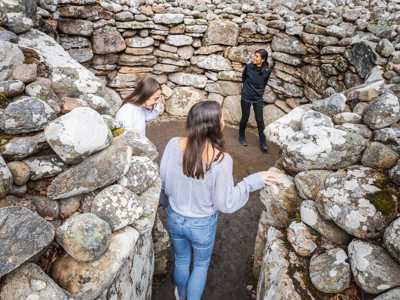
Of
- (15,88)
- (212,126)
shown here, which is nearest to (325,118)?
(212,126)

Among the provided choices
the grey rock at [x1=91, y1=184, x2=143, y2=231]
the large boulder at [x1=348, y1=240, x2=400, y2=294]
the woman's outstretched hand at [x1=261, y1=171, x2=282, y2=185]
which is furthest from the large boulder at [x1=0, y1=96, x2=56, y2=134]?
the large boulder at [x1=348, y1=240, x2=400, y2=294]

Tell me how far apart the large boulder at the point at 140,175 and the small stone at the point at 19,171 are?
561 millimetres

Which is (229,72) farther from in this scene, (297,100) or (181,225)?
(181,225)

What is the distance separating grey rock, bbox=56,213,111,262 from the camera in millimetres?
1734

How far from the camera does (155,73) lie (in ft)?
22.9

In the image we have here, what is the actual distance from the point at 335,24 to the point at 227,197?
4.63 metres

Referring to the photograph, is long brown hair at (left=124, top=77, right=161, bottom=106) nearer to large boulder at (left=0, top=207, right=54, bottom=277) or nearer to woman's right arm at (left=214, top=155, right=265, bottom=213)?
woman's right arm at (left=214, top=155, right=265, bottom=213)

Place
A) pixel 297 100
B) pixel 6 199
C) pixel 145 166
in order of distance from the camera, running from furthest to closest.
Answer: pixel 297 100 → pixel 145 166 → pixel 6 199

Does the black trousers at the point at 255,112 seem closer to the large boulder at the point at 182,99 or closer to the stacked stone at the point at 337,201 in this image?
the large boulder at the point at 182,99

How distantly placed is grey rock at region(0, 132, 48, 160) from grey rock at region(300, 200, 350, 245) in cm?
195

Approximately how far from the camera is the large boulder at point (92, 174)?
76.4 inches

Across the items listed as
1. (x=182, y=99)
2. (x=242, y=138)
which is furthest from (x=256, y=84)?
(x=182, y=99)

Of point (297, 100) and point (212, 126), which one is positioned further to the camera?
point (297, 100)

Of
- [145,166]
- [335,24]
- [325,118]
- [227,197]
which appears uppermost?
[335,24]
